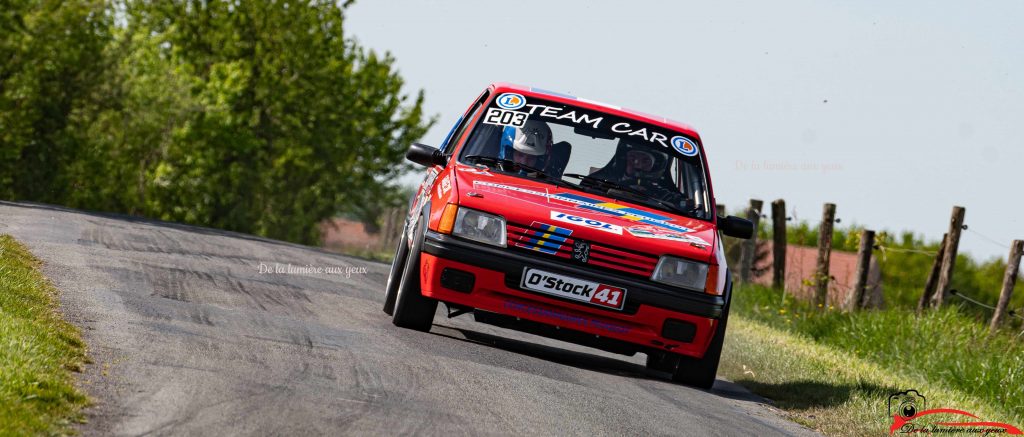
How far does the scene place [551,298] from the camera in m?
8.41

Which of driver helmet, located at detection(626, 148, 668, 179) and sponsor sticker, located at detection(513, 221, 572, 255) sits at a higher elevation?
driver helmet, located at detection(626, 148, 668, 179)

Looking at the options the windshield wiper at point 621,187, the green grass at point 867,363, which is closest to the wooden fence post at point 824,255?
the green grass at point 867,363

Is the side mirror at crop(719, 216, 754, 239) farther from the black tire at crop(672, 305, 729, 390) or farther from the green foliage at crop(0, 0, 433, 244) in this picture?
the green foliage at crop(0, 0, 433, 244)

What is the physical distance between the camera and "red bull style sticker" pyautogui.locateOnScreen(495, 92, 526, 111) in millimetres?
9961

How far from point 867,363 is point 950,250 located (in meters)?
3.78

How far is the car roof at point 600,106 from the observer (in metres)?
10.1

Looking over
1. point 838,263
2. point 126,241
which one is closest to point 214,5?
point 838,263

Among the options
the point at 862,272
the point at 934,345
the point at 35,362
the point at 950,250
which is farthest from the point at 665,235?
the point at 862,272

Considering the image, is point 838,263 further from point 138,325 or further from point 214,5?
point 138,325

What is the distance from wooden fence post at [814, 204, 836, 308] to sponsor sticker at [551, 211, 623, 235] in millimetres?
9726

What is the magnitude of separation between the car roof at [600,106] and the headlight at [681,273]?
190 centimetres

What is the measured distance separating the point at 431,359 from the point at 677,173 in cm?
291

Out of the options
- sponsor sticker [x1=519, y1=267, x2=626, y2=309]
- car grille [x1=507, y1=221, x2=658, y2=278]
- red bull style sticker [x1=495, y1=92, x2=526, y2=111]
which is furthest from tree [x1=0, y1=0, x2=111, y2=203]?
sponsor sticker [x1=519, y1=267, x2=626, y2=309]

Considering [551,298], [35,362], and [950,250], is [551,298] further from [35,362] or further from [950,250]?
[950,250]
